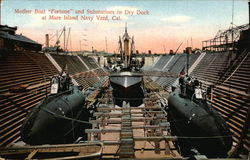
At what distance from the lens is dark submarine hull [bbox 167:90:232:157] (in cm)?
840

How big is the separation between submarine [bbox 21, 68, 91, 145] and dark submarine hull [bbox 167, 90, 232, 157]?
6.43 m

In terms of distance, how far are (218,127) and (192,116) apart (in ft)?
4.71

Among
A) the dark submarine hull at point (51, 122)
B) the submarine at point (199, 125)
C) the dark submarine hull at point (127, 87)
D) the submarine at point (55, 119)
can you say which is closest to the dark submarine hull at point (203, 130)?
the submarine at point (199, 125)

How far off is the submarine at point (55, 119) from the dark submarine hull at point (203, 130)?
253 inches

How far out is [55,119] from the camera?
9.84 metres

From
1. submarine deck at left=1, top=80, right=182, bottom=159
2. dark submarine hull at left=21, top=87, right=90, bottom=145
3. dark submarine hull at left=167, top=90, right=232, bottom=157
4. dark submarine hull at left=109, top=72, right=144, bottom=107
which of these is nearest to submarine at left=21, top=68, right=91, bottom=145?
dark submarine hull at left=21, top=87, right=90, bottom=145

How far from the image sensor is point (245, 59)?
1727 cm

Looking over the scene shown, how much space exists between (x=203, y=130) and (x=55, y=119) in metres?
8.47

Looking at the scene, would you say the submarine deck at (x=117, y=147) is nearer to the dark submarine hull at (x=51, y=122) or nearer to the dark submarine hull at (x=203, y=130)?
the dark submarine hull at (x=51, y=122)

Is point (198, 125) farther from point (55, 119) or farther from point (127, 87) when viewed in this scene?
point (127, 87)

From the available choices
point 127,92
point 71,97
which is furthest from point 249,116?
point 127,92

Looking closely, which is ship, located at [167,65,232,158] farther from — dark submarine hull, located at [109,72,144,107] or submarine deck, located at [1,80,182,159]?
dark submarine hull, located at [109,72,144,107]

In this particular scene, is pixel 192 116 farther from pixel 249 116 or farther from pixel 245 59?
pixel 245 59

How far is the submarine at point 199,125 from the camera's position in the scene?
8.44 m
